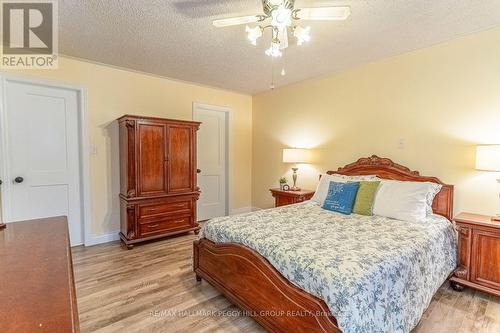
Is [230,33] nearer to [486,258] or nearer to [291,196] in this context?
[291,196]

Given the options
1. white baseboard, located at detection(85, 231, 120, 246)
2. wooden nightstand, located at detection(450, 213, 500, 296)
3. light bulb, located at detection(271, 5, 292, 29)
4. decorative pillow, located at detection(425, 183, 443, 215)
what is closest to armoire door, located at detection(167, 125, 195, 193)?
white baseboard, located at detection(85, 231, 120, 246)

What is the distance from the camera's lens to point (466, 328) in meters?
1.82

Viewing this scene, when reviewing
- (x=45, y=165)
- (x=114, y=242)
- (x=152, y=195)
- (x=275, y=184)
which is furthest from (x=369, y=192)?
(x=45, y=165)

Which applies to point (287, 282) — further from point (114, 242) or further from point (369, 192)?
point (114, 242)

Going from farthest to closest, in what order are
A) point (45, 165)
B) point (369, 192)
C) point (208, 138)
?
1. point (208, 138)
2. point (45, 165)
3. point (369, 192)

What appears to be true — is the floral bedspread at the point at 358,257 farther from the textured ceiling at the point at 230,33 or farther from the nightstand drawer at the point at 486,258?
the textured ceiling at the point at 230,33

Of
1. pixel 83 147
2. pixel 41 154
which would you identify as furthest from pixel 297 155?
pixel 41 154

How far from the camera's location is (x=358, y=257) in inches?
60.6

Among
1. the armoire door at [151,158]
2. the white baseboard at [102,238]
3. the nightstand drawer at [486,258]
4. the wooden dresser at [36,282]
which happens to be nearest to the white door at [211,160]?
the armoire door at [151,158]

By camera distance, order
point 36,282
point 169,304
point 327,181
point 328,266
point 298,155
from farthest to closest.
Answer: point 298,155
point 327,181
point 169,304
point 328,266
point 36,282

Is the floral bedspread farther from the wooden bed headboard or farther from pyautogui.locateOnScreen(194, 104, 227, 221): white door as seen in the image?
pyautogui.locateOnScreen(194, 104, 227, 221): white door

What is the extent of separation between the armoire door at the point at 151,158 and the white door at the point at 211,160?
39.5 inches

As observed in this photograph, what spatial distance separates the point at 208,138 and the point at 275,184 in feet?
4.86

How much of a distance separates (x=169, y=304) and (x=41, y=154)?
2449 mm
